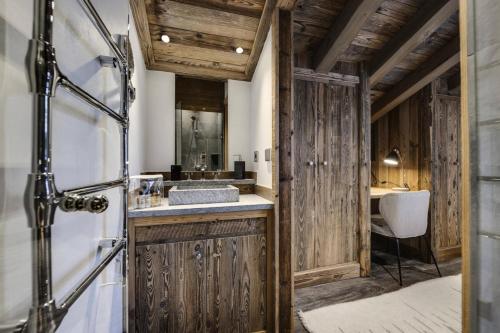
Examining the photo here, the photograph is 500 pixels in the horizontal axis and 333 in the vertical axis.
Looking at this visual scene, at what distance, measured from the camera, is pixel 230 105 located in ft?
6.70

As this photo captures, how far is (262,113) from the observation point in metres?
1.72

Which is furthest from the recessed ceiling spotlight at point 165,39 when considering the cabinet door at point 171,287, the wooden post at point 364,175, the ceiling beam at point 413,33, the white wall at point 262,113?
the ceiling beam at point 413,33

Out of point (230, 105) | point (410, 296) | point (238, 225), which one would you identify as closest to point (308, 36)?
point (230, 105)

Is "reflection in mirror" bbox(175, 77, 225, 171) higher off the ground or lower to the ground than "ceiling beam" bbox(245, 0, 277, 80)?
lower

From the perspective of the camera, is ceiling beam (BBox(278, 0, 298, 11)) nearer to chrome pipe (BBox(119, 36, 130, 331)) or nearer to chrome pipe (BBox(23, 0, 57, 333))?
chrome pipe (BBox(119, 36, 130, 331))

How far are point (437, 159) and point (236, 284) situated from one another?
2.71 meters

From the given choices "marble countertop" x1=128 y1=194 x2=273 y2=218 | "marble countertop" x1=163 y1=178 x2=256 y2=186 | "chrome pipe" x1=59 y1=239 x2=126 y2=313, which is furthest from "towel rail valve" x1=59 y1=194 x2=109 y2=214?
"marble countertop" x1=163 y1=178 x2=256 y2=186

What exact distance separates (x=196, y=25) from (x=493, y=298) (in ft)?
6.81

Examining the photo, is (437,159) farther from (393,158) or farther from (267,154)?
(267,154)

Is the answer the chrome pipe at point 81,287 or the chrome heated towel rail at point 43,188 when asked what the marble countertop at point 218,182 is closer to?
the chrome pipe at point 81,287

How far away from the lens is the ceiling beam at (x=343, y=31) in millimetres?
1543

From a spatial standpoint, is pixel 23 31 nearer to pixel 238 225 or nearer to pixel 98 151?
pixel 98 151

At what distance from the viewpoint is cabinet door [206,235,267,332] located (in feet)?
4.36

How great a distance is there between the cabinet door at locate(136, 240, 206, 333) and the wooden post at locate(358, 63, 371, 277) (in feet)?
5.60
